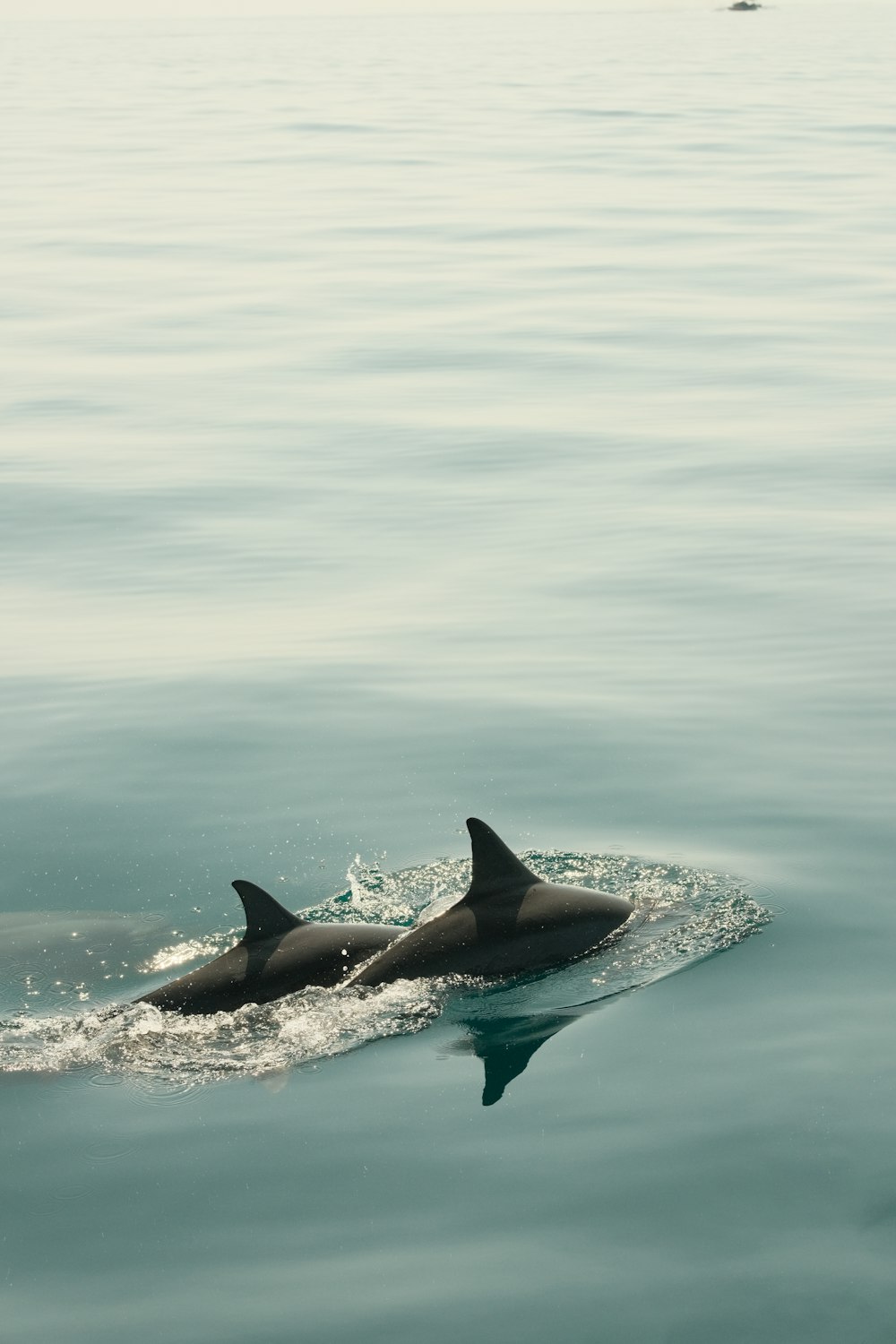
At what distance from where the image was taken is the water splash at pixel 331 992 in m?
9.38

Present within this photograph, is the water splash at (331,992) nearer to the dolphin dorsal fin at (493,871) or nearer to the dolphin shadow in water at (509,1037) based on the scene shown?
the dolphin shadow in water at (509,1037)

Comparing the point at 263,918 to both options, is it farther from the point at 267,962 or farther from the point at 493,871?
the point at 493,871

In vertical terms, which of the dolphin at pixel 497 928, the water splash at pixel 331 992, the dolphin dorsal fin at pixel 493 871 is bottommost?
the water splash at pixel 331 992

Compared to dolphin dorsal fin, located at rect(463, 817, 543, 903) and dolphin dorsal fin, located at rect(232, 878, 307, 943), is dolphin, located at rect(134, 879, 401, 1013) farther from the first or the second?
dolphin dorsal fin, located at rect(463, 817, 543, 903)

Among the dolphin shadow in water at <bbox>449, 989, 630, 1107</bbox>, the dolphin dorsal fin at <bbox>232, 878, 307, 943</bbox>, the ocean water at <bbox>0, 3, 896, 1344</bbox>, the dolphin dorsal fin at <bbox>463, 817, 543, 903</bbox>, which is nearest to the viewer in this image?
the ocean water at <bbox>0, 3, 896, 1344</bbox>

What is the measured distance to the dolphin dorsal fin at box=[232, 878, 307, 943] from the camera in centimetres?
995

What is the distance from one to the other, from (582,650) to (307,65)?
115m

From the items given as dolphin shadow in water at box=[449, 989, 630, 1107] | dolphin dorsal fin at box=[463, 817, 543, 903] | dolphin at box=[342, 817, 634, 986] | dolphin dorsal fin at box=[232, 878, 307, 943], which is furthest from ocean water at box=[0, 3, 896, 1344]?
dolphin dorsal fin at box=[463, 817, 543, 903]

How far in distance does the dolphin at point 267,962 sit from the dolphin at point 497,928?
168mm

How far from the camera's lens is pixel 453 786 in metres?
13.4

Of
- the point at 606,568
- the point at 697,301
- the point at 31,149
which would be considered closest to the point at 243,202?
the point at 31,149

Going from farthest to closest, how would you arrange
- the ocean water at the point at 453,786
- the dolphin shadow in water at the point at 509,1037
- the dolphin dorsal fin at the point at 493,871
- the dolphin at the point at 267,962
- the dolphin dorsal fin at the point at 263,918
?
the dolphin dorsal fin at the point at 493,871, the dolphin dorsal fin at the point at 263,918, the dolphin at the point at 267,962, the dolphin shadow in water at the point at 509,1037, the ocean water at the point at 453,786

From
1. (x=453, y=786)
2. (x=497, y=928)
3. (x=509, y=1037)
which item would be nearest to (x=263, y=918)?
(x=497, y=928)

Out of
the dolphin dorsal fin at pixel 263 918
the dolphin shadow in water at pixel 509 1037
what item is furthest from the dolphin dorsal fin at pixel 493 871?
the dolphin dorsal fin at pixel 263 918
